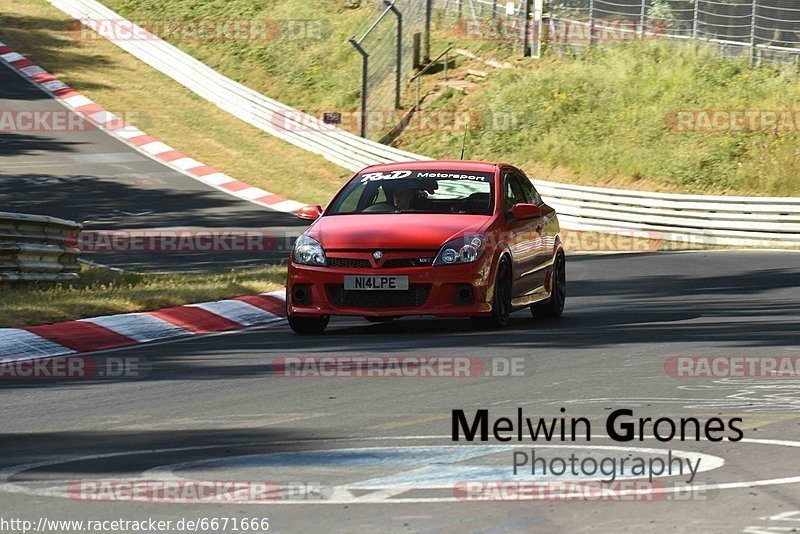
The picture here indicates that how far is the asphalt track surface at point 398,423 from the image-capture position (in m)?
5.48

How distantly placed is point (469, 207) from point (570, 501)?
7.35 m

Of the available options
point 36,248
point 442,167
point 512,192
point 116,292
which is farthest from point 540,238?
point 36,248

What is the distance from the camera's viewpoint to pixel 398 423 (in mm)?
7590

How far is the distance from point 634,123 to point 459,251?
72.4 ft

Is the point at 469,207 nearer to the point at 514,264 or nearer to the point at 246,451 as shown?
the point at 514,264

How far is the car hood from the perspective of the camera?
11922 millimetres

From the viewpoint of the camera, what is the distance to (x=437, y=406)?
323 inches

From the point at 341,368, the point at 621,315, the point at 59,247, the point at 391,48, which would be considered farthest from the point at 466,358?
the point at 391,48

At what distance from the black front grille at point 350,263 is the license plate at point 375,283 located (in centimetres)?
10
